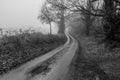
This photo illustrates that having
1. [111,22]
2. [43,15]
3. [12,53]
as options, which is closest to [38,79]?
[12,53]

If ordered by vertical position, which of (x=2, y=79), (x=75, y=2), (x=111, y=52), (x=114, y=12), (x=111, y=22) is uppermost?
(x=75, y=2)

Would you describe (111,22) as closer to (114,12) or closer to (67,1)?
(114,12)

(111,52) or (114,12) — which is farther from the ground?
(114,12)

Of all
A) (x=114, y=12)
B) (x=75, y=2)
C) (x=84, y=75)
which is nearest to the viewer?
(x=84, y=75)

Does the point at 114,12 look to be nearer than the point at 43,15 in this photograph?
Yes

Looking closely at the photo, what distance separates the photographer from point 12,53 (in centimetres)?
1024

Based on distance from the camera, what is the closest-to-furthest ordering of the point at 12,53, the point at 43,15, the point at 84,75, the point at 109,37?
the point at 84,75, the point at 109,37, the point at 12,53, the point at 43,15

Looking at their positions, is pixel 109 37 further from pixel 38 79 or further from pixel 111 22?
pixel 38 79

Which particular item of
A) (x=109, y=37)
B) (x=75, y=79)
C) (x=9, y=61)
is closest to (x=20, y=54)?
(x=9, y=61)

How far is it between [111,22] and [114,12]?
65 cm

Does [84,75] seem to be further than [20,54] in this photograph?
No

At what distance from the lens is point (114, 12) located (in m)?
7.41

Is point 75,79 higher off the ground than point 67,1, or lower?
lower

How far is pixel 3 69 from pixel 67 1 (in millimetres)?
10434
